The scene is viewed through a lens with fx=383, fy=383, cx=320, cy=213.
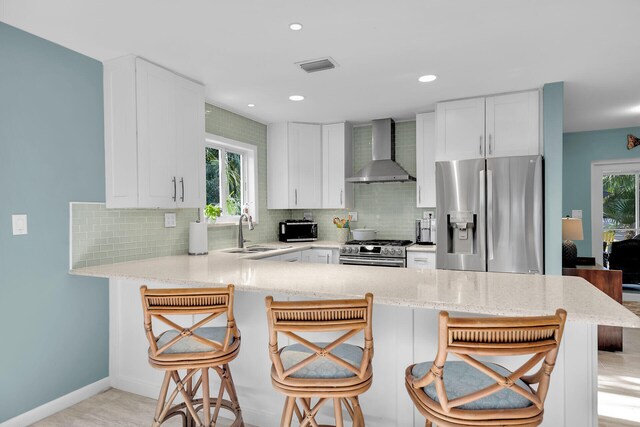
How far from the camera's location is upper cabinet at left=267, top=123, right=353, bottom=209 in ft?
15.4

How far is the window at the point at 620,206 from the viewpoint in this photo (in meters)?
5.66

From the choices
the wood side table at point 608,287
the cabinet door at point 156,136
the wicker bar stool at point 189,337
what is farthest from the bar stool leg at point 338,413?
the wood side table at point 608,287

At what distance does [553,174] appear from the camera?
336 cm

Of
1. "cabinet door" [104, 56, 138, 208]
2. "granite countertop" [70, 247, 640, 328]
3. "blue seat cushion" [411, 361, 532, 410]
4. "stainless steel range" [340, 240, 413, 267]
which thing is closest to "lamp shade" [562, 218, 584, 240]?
"stainless steel range" [340, 240, 413, 267]

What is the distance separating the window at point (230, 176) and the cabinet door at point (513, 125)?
2.59 m

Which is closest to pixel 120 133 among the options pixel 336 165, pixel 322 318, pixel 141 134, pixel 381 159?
pixel 141 134

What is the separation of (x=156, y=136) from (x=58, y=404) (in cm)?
191

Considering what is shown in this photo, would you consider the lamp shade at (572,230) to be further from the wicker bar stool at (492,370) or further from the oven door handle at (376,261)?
the wicker bar stool at (492,370)

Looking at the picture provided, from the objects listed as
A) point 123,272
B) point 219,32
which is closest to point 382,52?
point 219,32

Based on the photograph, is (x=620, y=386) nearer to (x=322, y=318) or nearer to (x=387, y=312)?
(x=387, y=312)

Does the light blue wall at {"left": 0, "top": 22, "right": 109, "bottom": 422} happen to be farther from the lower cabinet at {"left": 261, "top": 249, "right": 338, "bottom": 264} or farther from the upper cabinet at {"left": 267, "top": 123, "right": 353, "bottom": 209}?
the upper cabinet at {"left": 267, "top": 123, "right": 353, "bottom": 209}

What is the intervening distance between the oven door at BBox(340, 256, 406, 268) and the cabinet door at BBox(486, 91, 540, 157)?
1373 mm

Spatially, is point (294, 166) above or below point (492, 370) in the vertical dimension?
above

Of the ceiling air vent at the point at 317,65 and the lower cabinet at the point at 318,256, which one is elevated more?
the ceiling air vent at the point at 317,65
